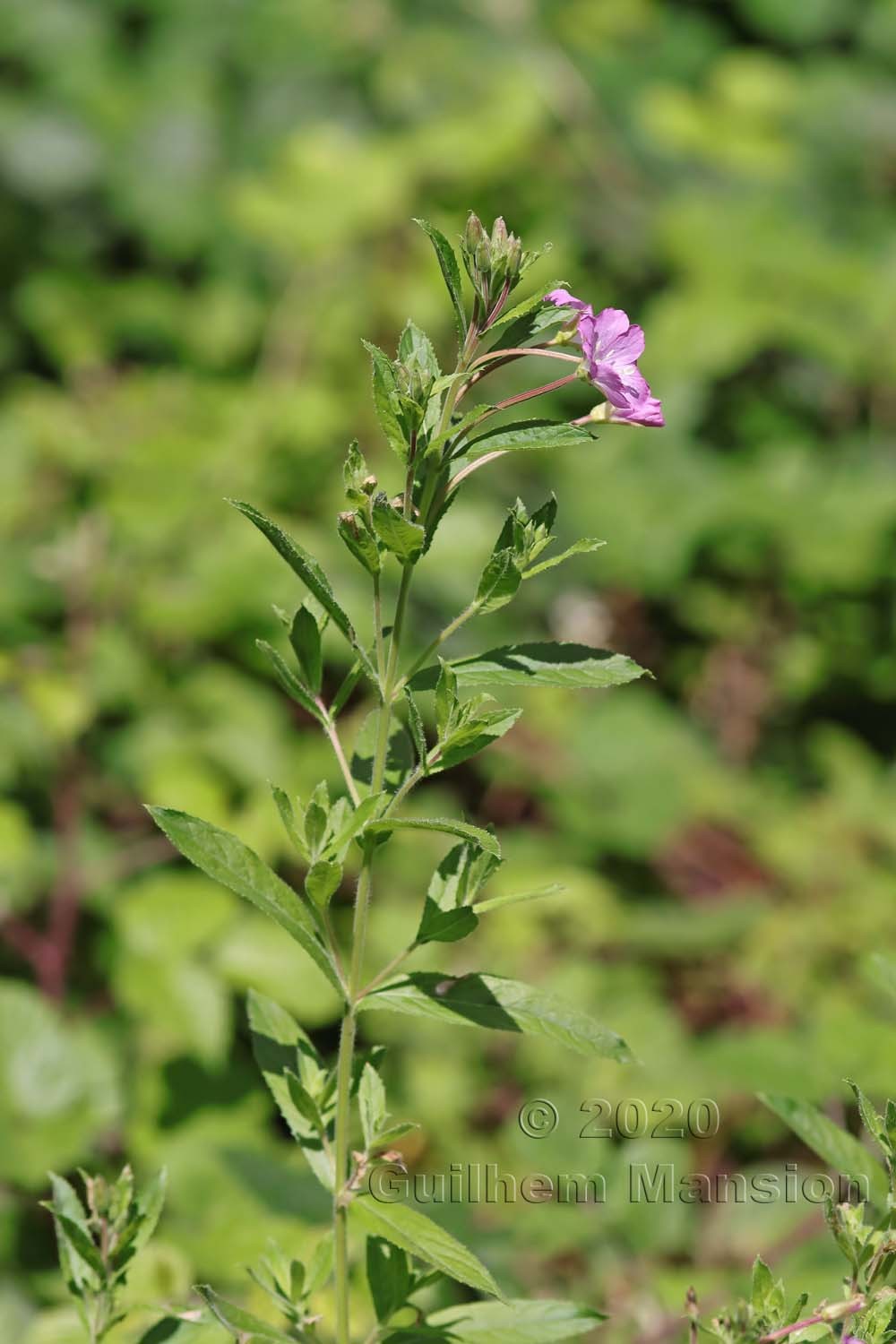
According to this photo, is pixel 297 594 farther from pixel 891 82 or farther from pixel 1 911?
pixel 891 82

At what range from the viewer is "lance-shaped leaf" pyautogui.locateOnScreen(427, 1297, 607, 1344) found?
0.99 m

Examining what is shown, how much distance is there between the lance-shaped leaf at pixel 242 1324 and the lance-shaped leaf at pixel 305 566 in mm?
409

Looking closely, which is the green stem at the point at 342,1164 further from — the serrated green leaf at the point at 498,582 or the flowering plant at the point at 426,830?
the serrated green leaf at the point at 498,582

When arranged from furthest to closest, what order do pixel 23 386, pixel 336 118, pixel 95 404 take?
pixel 336 118, pixel 23 386, pixel 95 404

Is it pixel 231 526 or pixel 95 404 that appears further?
pixel 95 404

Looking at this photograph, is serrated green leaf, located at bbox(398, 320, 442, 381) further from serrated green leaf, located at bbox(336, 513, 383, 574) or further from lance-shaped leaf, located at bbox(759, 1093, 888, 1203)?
lance-shaped leaf, located at bbox(759, 1093, 888, 1203)

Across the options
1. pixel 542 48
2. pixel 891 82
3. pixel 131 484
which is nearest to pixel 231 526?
pixel 131 484

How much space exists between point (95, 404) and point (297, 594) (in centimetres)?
99

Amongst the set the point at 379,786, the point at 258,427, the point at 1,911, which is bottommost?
the point at 1,911

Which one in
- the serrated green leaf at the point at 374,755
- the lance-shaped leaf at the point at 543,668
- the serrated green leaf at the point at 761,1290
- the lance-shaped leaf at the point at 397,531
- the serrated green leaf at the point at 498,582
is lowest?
the serrated green leaf at the point at 761,1290

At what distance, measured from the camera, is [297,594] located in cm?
261

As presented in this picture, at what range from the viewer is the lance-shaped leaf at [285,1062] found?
3.32 feet

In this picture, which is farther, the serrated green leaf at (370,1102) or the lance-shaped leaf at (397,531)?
the serrated green leaf at (370,1102)

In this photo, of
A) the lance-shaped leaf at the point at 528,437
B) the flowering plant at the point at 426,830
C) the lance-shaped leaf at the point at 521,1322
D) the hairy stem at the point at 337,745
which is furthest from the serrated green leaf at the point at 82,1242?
the lance-shaped leaf at the point at 528,437
